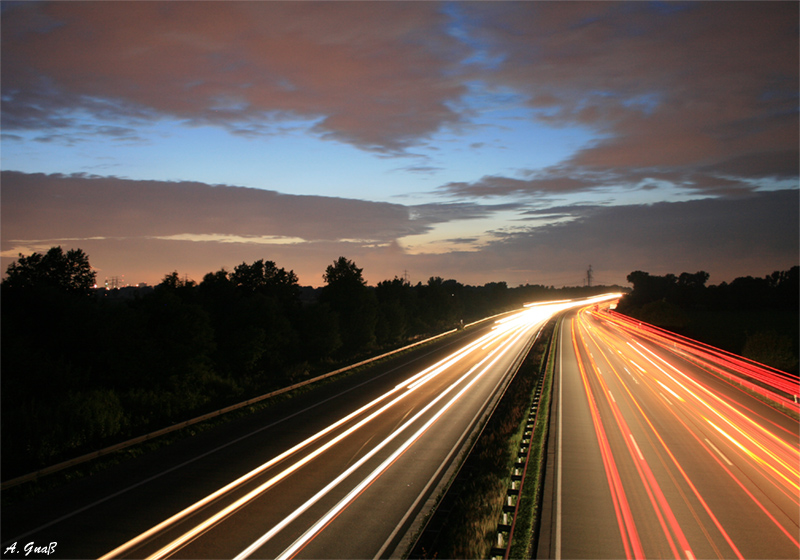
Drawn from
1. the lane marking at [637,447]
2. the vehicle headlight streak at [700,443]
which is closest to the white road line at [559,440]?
the vehicle headlight streak at [700,443]

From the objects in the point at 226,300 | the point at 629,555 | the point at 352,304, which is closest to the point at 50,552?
the point at 629,555

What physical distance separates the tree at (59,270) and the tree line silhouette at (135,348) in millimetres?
118

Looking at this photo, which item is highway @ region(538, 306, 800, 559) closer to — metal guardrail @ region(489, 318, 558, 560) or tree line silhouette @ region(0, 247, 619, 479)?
metal guardrail @ region(489, 318, 558, 560)

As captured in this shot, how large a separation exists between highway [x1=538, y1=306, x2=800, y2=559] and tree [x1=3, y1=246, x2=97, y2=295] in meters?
50.0

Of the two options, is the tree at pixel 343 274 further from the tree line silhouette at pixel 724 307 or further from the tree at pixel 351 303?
the tree line silhouette at pixel 724 307

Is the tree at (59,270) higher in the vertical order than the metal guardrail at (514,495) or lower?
higher

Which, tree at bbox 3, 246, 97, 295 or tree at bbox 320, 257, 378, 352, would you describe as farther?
tree at bbox 320, 257, 378, 352

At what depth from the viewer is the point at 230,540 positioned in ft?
34.1

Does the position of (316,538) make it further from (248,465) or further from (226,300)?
(226,300)

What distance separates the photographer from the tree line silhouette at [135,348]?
17.2m

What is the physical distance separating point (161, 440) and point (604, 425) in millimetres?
18632

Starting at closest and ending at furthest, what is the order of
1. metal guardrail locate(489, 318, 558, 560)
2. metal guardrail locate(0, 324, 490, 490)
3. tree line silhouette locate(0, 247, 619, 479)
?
1. metal guardrail locate(489, 318, 558, 560)
2. metal guardrail locate(0, 324, 490, 490)
3. tree line silhouette locate(0, 247, 619, 479)

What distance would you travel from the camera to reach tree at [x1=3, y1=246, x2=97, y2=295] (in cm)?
4966

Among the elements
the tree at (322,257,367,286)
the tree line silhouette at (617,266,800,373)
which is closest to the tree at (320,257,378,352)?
the tree at (322,257,367,286)
